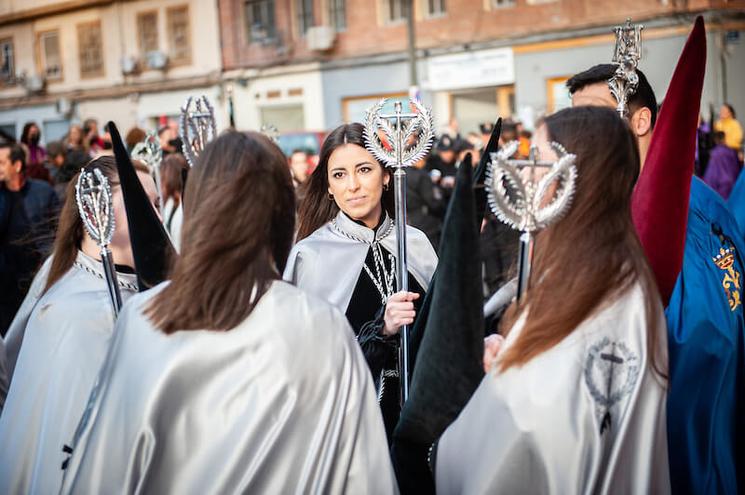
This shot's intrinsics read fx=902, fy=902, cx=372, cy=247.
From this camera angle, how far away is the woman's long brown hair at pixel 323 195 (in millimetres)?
4031

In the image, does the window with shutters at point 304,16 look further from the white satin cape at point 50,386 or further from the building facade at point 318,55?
the white satin cape at point 50,386

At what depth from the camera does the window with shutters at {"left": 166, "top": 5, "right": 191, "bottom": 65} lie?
26234 mm

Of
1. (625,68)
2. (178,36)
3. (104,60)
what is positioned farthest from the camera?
(104,60)

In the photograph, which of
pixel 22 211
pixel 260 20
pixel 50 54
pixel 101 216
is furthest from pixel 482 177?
pixel 50 54

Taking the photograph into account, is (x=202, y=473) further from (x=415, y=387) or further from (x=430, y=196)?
(x=430, y=196)

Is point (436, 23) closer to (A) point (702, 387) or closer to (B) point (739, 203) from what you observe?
(B) point (739, 203)

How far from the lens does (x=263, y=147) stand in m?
2.45

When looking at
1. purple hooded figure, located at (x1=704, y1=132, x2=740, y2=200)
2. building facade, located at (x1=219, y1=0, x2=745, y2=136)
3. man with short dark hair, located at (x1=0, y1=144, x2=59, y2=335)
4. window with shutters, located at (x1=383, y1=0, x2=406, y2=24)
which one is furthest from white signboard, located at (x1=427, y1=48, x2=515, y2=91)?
man with short dark hair, located at (x1=0, y1=144, x2=59, y2=335)

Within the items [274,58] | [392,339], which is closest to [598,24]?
[274,58]

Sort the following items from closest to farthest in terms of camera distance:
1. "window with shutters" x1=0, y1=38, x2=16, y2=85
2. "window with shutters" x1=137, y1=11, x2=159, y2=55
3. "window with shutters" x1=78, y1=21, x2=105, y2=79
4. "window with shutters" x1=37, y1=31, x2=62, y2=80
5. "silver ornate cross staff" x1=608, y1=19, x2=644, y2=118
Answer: "silver ornate cross staff" x1=608, y1=19, x2=644, y2=118 < "window with shutters" x1=137, y1=11, x2=159, y2=55 < "window with shutters" x1=78, y1=21, x2=105, y2=79 < "window with shutters" x1=37, y1=31, x2=62, y2=80 < "window with shutters" x1=0, y1=38, x2=16, y2=85

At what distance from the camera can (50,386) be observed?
2920mm

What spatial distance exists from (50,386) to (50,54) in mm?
30038

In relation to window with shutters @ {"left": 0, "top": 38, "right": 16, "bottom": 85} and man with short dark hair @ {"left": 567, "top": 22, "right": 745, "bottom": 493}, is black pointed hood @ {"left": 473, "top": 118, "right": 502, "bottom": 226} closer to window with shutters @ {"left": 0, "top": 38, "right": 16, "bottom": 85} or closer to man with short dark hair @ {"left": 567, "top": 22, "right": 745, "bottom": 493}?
man with short dark hair @ {"left": 567, "top": 22, "right": 745, "bottom": 493}

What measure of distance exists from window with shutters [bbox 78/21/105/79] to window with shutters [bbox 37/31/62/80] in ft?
4.06
